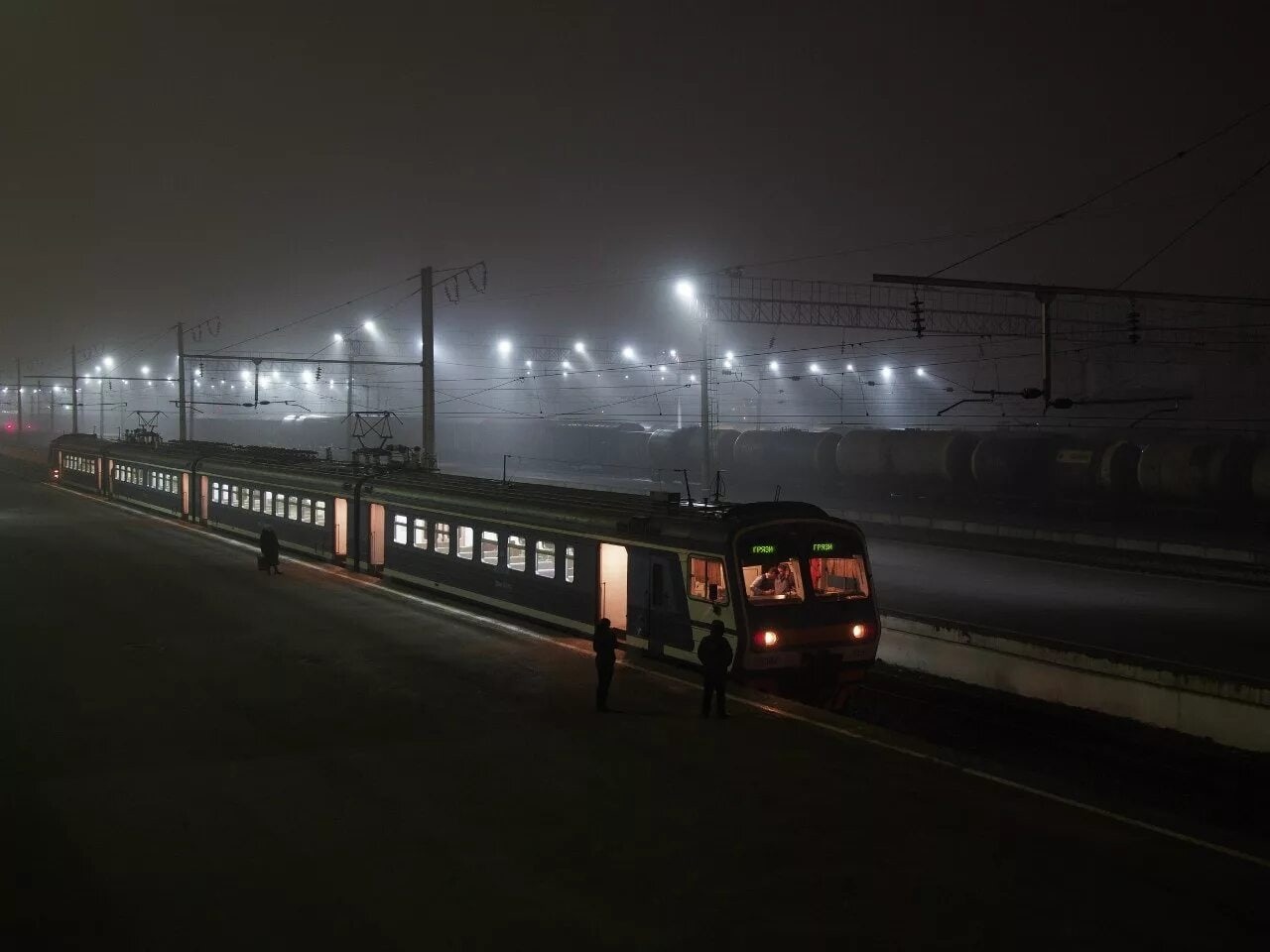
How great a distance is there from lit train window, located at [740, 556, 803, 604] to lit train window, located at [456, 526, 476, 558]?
7.00 m

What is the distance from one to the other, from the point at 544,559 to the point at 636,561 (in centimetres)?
258

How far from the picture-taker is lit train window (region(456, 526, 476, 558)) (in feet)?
61.5

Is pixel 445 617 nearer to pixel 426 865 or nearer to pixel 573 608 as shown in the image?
pixel 573 608

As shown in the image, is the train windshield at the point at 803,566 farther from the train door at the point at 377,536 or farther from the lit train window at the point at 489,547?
the train door at the point at 377,536

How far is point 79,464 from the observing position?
52.1 m

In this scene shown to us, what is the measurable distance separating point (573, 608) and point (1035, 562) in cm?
1702

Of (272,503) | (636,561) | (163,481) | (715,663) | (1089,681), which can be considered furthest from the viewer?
(163,481)

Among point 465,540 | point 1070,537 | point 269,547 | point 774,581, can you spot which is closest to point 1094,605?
point 1070,537

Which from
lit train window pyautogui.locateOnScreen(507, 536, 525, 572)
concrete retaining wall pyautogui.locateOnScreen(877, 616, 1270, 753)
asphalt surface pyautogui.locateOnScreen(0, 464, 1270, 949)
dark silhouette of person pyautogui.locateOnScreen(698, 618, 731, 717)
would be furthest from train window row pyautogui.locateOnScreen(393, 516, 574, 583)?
concrete retaining wall pyautogui.locateOnScreen(877, 616, 1270, 753)

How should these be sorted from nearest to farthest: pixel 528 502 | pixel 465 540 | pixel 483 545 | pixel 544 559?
pixel 544 559 < pixel 528 502 < pixel 483 545 < pixel 465 540

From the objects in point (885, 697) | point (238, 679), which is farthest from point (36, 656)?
point (885, 697)

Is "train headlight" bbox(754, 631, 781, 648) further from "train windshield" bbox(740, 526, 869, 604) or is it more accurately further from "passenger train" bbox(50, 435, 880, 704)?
"train windshield" bbox(740, 526, 869, 604)

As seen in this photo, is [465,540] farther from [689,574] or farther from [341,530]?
[689,574]

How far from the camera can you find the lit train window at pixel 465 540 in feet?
61.5
